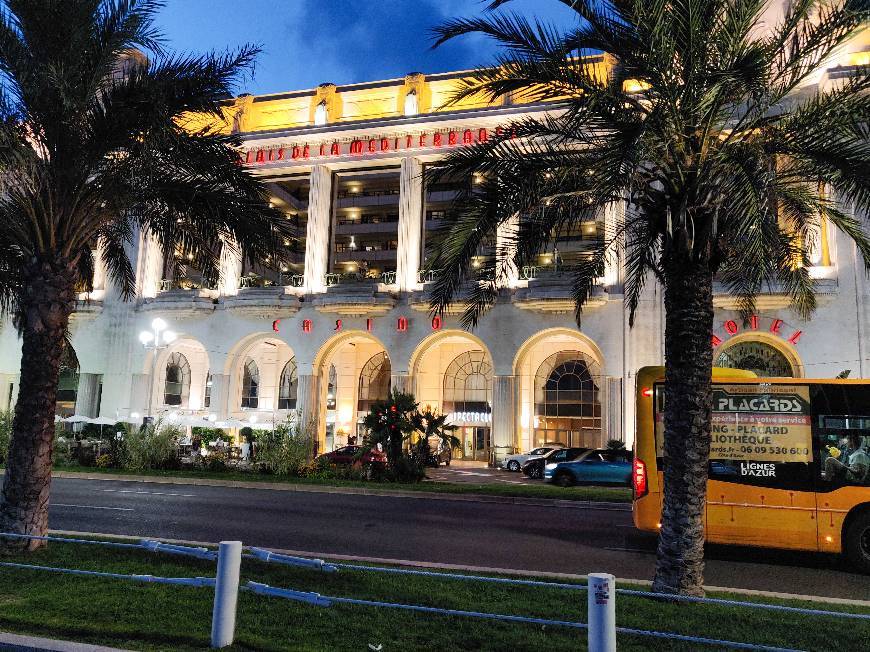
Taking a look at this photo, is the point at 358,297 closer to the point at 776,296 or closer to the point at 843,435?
the point at 776,296

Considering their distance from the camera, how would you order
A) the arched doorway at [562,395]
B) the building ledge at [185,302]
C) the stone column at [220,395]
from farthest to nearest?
the stone column at [220,395]
the building ledge at [185,302]
the arched doorway at [562,395]

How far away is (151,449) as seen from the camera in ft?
80.3

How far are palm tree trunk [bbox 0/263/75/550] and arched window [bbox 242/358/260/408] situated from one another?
35.1 meters

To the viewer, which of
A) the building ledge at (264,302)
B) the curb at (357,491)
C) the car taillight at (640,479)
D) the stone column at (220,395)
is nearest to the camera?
the car taillight at (640,479)

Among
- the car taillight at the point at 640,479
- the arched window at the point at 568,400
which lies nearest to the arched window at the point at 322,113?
the arched window at the point at 568,400

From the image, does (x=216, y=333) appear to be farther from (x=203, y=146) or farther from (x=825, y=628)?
(x=825, y=628)

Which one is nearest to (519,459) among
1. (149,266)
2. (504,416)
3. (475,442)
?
(504,416)

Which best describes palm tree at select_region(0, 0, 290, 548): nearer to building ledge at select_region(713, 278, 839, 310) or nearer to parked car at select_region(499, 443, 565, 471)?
parked car at select_region(499, 443, 565, 471)

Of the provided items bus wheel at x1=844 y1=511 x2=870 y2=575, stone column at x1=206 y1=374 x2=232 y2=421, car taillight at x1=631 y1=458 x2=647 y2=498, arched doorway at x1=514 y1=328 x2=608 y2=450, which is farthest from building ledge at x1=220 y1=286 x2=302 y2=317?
bus wheel at x1=844 y1=511 x2=870 y2=575

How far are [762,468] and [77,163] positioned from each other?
439 inches

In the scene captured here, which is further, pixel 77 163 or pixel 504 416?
pixel 504 416

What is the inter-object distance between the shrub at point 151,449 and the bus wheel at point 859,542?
21956 millimetres

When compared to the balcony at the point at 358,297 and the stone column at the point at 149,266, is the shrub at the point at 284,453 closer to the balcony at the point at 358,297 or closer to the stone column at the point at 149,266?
the balcony at the point at 358,297

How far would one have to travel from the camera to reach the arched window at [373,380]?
43.8 meters
